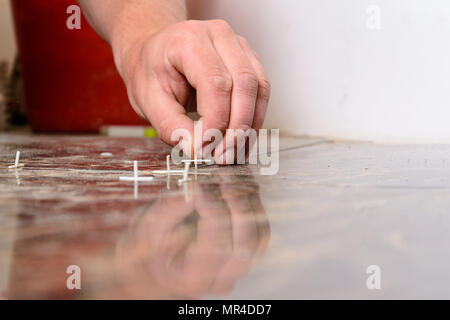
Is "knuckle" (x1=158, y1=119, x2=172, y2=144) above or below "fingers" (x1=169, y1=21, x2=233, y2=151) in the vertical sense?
below

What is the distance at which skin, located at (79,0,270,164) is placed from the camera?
2.48 ft

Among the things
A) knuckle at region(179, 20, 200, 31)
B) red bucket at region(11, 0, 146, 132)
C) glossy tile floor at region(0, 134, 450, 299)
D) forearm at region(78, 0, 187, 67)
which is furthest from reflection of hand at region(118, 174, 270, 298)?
red bucket at region(11, 0, 146, 132)

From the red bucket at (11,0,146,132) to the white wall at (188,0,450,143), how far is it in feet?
1.93

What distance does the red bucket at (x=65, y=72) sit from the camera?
2.27 metres

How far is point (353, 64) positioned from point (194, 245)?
4.98ft

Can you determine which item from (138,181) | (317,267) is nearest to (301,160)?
(138,181)

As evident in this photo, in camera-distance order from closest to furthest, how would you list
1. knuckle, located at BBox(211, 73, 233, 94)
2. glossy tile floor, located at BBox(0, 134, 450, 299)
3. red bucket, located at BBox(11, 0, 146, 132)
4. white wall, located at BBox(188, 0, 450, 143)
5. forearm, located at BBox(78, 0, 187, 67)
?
glossy tile floor, located at BBox(0, 134, 450, 299), knuckle, located at BBox(211, 73, 233, 94), forearm, located at BBox(78, 0, 187, 67), white wall, located at BBox(188, 0, 450, 143), red bucket, located at BBox(11, 0, 146, 132)

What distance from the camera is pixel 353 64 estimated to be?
173cm

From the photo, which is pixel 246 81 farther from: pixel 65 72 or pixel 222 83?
pixel 65 72

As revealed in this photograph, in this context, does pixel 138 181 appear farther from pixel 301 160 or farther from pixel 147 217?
pixel 301 160

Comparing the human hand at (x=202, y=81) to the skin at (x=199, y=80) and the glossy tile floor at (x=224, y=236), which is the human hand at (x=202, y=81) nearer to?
the skin at (x=199, y=80)

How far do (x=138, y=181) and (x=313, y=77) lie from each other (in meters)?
1.31

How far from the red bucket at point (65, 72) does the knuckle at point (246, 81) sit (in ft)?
4.99

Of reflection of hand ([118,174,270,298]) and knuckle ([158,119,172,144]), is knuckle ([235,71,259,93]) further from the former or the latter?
reflection of hand ([118,174,270,298])
